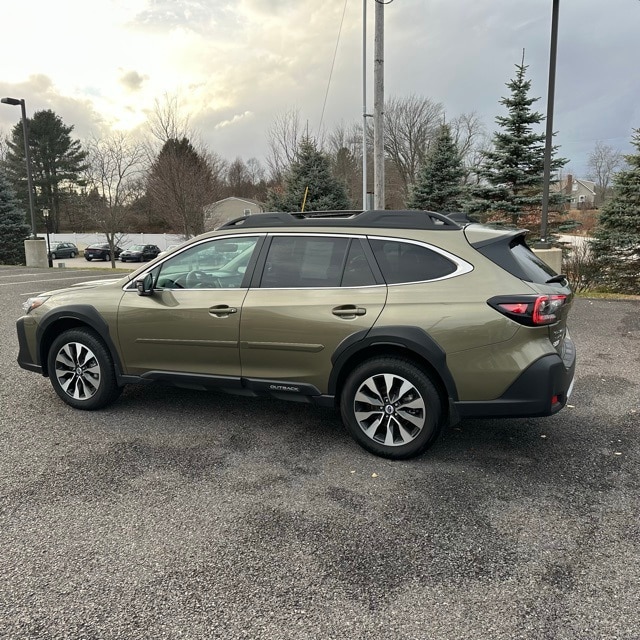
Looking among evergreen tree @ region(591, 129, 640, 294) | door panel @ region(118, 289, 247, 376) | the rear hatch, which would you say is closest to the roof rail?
the rear hatch

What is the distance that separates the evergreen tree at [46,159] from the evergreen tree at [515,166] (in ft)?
161

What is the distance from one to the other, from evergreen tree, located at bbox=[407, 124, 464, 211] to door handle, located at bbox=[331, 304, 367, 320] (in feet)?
57.0

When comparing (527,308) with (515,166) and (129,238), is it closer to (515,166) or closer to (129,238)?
(515,166)

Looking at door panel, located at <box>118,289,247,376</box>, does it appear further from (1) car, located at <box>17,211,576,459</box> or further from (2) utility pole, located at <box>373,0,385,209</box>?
(2) utility pole, located at <box>373,0,385,209</box>

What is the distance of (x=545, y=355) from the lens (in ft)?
10.5

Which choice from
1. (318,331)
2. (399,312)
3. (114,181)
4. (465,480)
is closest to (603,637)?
(465,480)

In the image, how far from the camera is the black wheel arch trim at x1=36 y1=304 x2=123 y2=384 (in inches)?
171

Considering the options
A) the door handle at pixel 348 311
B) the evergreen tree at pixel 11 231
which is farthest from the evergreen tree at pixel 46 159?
the door handle at pixel 348 311

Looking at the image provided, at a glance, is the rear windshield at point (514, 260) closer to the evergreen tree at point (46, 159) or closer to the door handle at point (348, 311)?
the door handle at point (348, 311)

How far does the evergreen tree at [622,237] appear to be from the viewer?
1348cm

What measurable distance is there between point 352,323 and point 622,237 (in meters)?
12.9

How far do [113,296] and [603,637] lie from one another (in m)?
4.02

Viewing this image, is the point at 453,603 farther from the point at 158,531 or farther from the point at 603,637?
the point at 158,531

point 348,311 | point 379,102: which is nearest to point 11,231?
point 379,102
